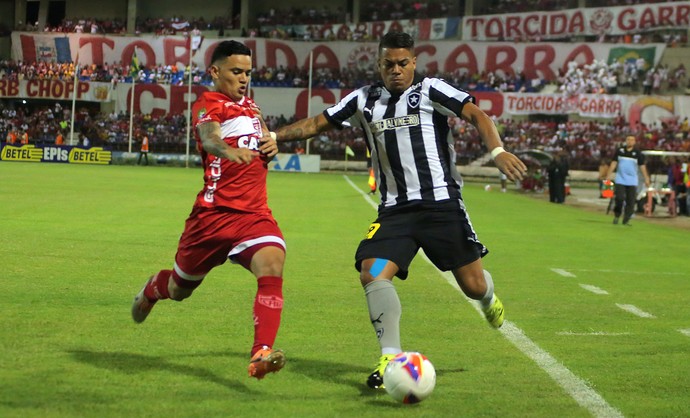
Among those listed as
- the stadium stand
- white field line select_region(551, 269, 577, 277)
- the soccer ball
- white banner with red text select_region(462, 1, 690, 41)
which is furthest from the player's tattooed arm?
white banner with red text select_region(462, 1, 690, 41)

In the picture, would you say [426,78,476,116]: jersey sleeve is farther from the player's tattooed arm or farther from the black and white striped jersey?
the player's tattooed arm

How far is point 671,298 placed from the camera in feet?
38.9

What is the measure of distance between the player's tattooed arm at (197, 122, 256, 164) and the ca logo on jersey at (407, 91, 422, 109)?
43.0 inches

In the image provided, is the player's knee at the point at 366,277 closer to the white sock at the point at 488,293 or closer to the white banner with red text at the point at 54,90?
the white sock at the point at 488,293

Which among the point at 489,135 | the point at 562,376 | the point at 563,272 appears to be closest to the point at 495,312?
the point at 562,376

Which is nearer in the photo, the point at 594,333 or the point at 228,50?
the point at 228,50

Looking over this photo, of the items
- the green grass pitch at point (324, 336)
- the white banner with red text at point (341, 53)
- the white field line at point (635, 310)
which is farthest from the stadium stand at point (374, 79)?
the white field line at point (635, 310)

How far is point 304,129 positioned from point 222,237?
3.08ft

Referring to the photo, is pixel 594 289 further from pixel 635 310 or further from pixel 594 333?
pixel 594 333

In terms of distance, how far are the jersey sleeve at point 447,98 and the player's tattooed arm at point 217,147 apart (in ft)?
4.05

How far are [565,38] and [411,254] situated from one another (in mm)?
65864

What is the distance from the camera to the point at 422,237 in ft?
21.8

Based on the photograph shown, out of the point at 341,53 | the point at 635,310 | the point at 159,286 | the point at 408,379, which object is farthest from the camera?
the point at 341,53

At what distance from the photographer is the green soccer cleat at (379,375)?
6.07 m
